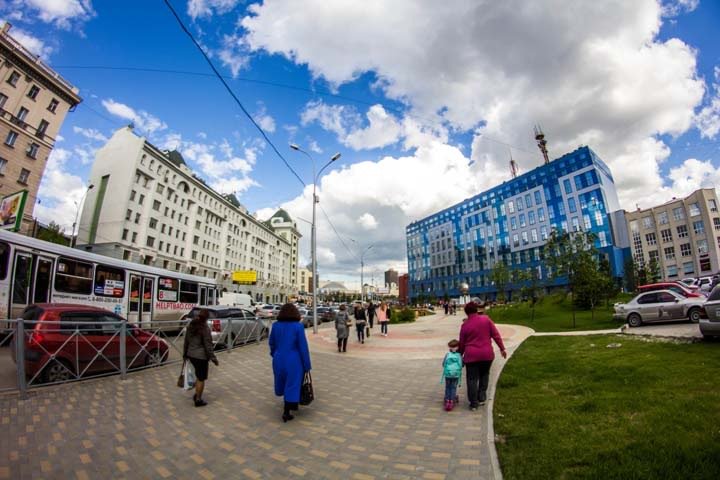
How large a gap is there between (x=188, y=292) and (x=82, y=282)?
6.33m

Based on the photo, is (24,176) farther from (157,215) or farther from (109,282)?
(109,282)

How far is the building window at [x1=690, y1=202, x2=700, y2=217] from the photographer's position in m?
52.6

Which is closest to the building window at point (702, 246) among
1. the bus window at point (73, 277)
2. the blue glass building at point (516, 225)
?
the blue glass building at point (516, 225)

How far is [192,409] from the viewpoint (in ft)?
17.5

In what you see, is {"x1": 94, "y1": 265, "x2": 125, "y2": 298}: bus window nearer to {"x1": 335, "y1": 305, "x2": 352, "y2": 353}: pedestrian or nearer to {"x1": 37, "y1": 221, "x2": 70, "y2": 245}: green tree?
{"x1": 335, "y1": 305, "x2": 352, "y2": 353}: pedestrian

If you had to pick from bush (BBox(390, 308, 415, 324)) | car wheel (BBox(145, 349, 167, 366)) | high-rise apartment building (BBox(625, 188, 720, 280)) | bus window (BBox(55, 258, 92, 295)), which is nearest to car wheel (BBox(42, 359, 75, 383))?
car wheel (BBox(145, 349, 167, 366))

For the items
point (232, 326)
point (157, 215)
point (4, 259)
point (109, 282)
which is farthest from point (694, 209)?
point (157, 215)

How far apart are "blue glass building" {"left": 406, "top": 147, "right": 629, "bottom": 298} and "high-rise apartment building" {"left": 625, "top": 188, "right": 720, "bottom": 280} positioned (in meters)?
9.24

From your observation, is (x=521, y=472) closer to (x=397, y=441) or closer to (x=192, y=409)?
(x=397, y=441)

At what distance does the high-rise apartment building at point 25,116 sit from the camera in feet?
92.6

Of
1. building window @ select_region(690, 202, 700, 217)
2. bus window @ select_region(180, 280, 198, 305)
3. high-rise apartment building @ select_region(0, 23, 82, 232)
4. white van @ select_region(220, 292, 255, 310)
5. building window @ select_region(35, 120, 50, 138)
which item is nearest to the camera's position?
bus window @ select_region(180, 280, 198, 305)

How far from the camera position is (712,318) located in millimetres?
7945

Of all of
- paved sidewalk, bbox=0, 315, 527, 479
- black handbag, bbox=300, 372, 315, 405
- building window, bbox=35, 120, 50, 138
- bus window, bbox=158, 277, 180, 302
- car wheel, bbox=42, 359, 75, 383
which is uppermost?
building window, bbox=35, 120, 50, 138

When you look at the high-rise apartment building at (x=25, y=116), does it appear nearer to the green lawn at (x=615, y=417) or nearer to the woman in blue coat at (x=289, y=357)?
the woman in blue coat at (x=289, y=357)
